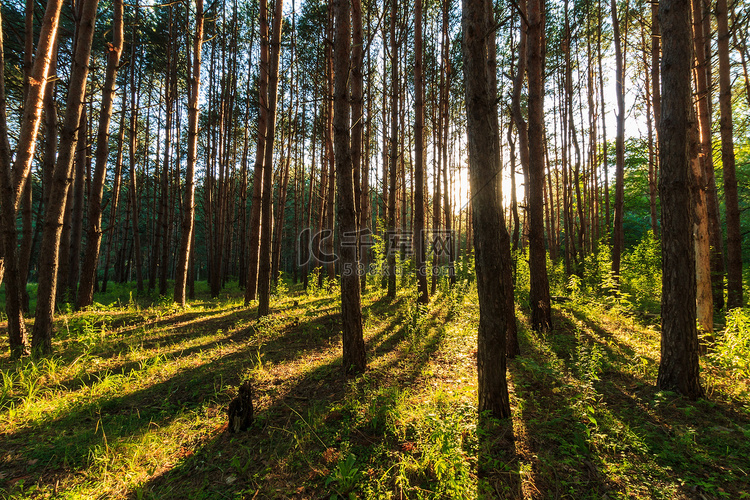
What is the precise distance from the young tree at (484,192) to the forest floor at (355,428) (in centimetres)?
81

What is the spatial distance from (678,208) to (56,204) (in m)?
8.48

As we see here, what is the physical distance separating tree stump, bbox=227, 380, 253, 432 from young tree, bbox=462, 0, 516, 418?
2.45m

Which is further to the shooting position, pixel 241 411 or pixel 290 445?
pixel 241 411

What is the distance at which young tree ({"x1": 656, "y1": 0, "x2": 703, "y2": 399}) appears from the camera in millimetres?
3412

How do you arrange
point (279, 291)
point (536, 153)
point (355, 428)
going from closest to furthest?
point (355, 428) < point (536, 153) < point (279, 291)

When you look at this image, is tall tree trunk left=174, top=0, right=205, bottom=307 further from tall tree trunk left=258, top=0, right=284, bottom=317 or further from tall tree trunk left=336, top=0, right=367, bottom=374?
tall tree trunk left=336, top=0, right=367, bottom=374

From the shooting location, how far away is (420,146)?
26.2 feet

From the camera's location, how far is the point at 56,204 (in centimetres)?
441

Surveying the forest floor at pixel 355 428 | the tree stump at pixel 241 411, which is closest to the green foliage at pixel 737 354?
the forest floor at pixel 355 428

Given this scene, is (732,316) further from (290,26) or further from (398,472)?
(290,26)

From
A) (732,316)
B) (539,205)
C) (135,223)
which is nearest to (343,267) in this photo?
(539,205)

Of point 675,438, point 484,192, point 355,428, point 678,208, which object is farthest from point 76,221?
point 678,208

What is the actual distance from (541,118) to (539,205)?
1655 millimetres

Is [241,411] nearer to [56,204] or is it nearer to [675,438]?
[675,438]
